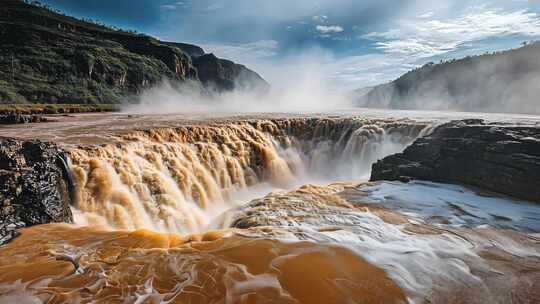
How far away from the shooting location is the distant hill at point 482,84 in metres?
32.9

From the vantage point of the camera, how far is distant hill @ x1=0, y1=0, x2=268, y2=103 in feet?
117

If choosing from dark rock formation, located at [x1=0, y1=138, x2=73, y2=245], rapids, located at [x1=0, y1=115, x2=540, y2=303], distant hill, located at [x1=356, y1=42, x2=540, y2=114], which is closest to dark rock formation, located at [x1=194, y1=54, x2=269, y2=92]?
distant hill, located at [x1=356, y1=42, x2=540, y2=114]

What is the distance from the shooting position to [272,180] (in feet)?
40.8

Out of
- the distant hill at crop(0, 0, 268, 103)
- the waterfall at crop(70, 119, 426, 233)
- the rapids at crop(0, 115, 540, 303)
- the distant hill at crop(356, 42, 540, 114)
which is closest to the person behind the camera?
the rapids at crop(0, 115, 540, 303)

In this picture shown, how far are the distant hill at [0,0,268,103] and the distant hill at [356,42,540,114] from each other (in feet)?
174

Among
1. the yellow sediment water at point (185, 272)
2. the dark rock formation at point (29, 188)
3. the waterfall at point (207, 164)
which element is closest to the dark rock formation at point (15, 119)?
the waterfall at point (207, 164)

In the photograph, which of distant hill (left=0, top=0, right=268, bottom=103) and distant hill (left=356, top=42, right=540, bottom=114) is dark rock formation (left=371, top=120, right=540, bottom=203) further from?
distant hill (left=0, top=0, right=268, bottom=103)

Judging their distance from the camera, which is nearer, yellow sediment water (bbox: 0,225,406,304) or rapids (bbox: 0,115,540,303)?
yellow sediment water (bbox: 0,225,406,304)

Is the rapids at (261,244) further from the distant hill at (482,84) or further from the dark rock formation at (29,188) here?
the distant hill at (482,84)

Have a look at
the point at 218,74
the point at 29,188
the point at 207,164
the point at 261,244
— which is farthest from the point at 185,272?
the point at 218,74

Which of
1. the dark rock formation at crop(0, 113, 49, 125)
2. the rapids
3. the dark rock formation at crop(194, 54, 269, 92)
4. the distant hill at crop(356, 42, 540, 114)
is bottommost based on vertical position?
the rapids

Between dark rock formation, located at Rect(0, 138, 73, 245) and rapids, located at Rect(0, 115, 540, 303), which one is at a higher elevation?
dark rock formation, located at Rect(0, 138, 73, 245)

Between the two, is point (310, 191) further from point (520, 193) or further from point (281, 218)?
point (520, 193)

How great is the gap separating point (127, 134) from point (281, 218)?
7670mm
